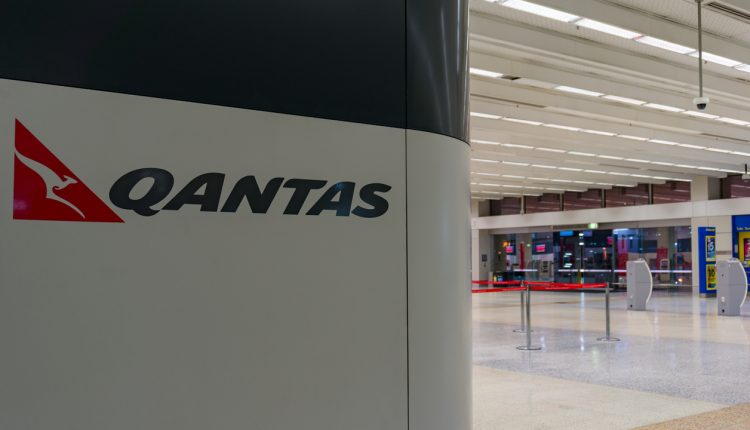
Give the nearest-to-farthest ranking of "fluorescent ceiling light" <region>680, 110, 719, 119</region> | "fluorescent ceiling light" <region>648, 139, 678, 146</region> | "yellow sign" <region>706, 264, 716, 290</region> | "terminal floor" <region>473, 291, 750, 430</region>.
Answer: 1. "terminal floor" <region>473, 291, 750, 430</region>
2. "fluorescent ceiling light" <region>680, 110, 719, 119</region>
3. "fluorescent ceiling light" <region>648, 139, 678, 146</region>
4. "yellow sign" <region>706, 264, 716, 290</region>

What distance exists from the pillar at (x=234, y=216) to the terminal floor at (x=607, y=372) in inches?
133

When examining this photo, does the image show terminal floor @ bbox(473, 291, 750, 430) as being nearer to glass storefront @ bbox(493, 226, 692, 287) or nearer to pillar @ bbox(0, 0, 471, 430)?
pillar @ bbox(0, 0, 471, 430)

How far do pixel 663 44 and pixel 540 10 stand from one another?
90.1 inches

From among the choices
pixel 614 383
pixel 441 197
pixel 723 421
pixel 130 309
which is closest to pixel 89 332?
pixel 130 309

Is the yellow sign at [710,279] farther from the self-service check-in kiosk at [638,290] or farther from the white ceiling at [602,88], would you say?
the self-service check-in kiosk at [638,290]

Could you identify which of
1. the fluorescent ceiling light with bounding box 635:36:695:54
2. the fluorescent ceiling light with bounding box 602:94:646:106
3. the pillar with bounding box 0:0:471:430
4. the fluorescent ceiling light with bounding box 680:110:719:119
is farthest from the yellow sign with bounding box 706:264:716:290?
the pillar with bounding box 0:0:471:430

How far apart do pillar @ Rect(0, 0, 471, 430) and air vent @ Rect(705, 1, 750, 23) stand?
7.16 meters

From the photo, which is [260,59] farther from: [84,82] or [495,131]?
[495,131]

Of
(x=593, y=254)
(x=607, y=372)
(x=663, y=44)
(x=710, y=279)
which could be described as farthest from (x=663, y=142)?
(x=593, y=254)

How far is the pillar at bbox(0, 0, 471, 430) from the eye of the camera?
59.2 inches

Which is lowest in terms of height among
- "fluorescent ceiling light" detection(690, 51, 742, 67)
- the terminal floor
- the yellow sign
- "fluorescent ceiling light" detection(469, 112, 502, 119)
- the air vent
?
the terminal floor

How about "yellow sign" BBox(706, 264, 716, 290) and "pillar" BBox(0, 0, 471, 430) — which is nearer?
"pillar" BBox(0, 0, 471, 430)

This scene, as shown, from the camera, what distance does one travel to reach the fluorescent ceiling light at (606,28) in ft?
26.0

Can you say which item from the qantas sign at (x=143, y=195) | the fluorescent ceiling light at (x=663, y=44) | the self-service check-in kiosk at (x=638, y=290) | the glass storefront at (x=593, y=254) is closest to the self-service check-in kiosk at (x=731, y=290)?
the self-service check-in kiosk at (x=638, y=290)
